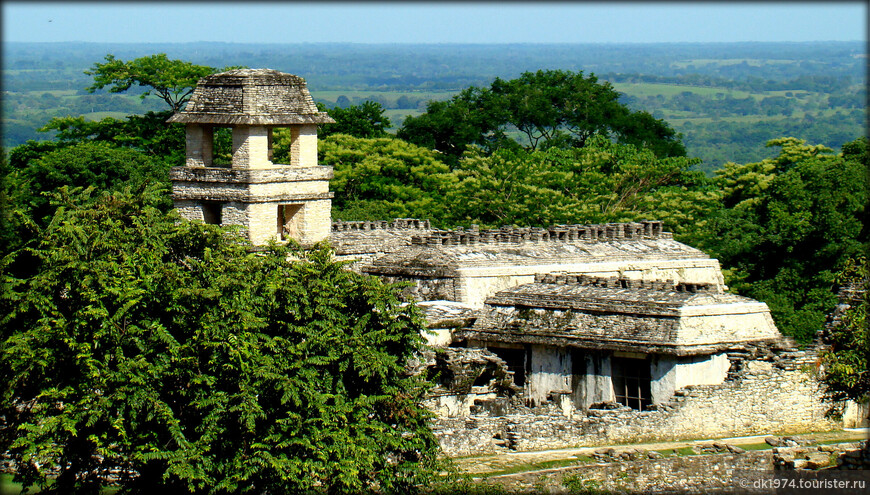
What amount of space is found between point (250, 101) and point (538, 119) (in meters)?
38.8

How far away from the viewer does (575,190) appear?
51.8 meters

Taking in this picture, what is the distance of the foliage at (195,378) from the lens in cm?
2255

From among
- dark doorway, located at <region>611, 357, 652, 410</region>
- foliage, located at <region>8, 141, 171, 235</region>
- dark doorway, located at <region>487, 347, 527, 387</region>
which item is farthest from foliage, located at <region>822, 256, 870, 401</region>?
foliage, located at <region>8, 141, 171, 235</region>

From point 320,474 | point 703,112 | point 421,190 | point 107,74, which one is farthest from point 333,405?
point 703,112

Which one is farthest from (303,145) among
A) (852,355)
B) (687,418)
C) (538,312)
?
(852,355)

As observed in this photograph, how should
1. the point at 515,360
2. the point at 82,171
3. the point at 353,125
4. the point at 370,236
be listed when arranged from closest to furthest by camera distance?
the point at 515,360, the point at 370,236, the point at 82,171, the point at 353,125

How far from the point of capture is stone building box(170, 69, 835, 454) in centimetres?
2867

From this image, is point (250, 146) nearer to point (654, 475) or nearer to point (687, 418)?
point (687, 418)

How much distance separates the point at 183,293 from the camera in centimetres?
2333

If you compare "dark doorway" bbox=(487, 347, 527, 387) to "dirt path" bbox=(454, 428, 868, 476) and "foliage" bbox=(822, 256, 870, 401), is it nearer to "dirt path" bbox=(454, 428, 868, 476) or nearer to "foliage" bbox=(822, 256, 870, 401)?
"dirt path" bbox=(454, 428, 868, 476)

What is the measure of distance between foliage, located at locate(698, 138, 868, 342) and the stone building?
369cm

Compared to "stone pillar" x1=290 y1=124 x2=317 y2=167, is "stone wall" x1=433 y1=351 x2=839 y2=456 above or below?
below

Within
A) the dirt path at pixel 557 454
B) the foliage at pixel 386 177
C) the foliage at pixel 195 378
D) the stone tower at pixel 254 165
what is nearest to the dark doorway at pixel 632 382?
the dirt path at pixel 557 454

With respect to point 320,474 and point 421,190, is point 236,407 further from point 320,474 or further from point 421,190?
point 421,190
